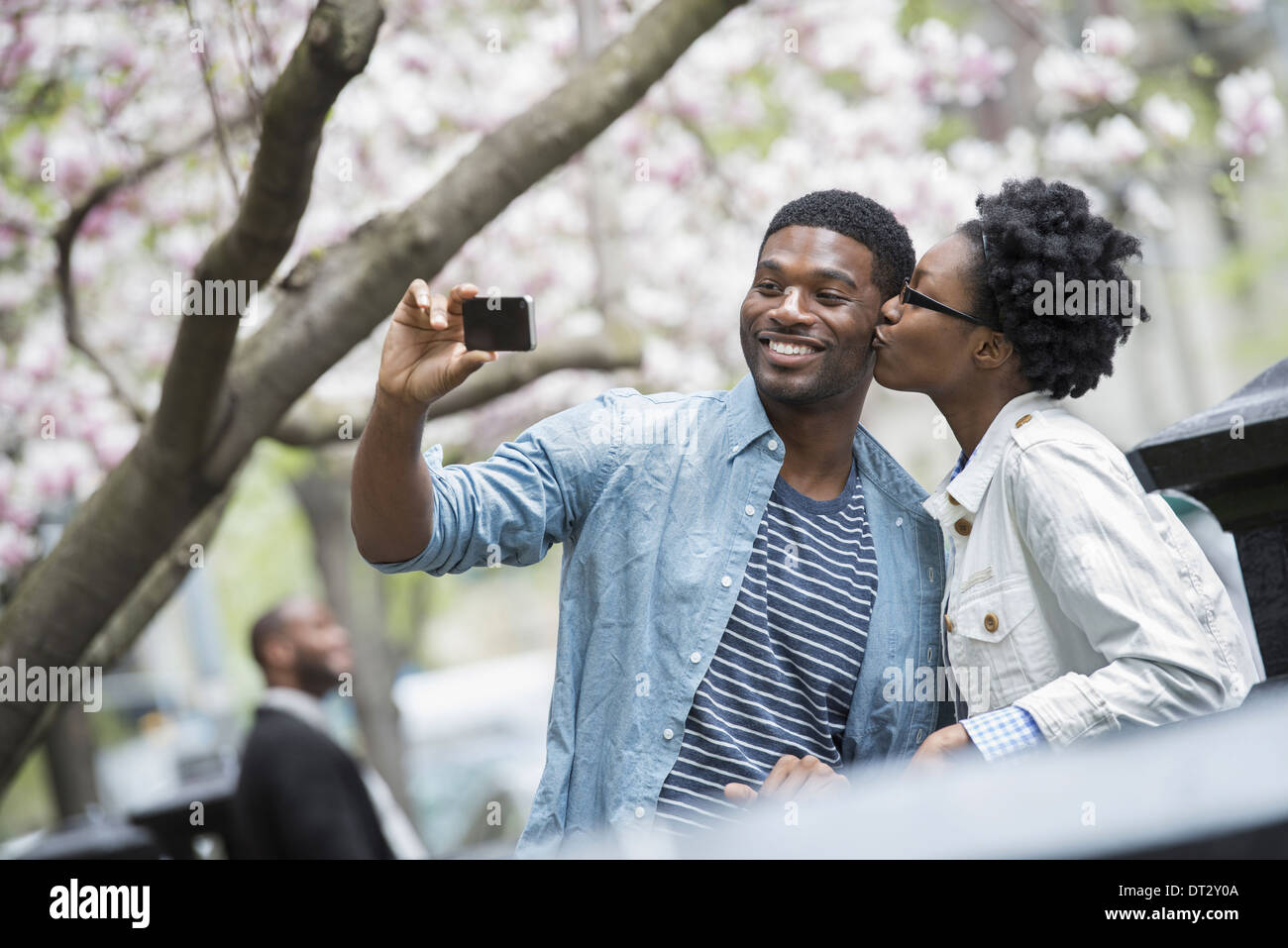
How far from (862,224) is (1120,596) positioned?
1.07m

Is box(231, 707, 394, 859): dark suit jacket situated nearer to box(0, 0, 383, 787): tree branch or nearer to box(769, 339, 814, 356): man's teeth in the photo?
box(0, 0, 383, 787): tree branch

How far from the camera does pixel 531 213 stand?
28.1 feet

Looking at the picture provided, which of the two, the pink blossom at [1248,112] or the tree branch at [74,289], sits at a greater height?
the pink blossom at [1248,112]

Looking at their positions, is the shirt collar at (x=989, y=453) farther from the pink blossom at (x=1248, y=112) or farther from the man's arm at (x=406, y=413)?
the pink blossom at (x=1248, y=112)

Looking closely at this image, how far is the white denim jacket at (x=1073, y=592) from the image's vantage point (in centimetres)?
226

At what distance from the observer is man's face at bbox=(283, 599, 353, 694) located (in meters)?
6.15

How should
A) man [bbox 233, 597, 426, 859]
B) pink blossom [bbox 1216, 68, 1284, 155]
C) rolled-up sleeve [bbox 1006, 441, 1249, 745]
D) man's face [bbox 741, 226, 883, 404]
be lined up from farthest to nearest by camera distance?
1. pink blossom [bbox 1216, 68, 1284, 155]
2. man [bbox 233, 597, 426, 859]
3. man's face [bbox 741, 226, 883, 404]
4. rolled-up sleeve [bbox 1006, 441, 1249, 745]


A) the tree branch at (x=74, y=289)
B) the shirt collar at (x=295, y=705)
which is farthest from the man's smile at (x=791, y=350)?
the shirt collar at (x=295, y=705)

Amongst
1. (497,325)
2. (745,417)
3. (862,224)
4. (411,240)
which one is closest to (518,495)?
(497,325)

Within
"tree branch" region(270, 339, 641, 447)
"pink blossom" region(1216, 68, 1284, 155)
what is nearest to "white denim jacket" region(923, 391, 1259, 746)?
"tree branch" region(270, 339, 641, 447)

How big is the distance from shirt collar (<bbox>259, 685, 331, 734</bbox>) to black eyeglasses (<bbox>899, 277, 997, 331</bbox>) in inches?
137

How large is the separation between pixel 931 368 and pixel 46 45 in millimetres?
4727

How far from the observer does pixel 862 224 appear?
3016 mm
